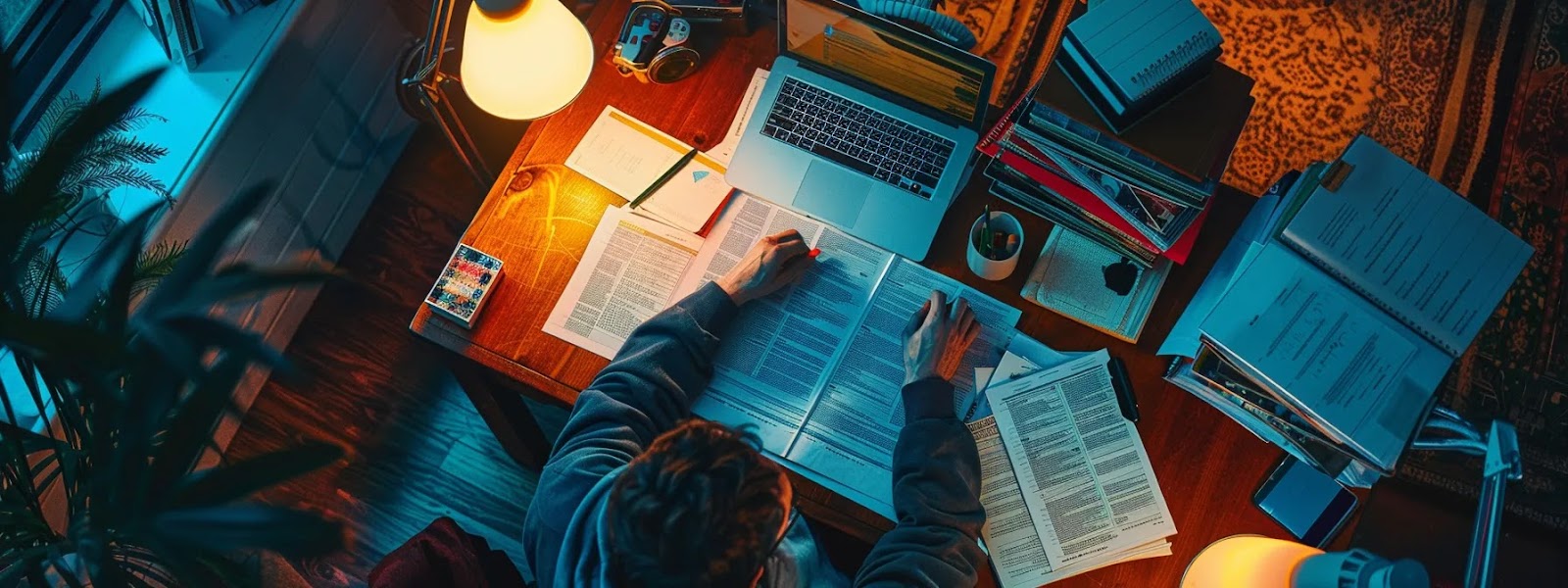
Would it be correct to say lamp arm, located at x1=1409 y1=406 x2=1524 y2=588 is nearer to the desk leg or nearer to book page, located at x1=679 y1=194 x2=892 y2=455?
book page, located at x1=679 y1=194 x2=892 y2=455

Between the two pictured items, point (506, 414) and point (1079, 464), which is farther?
point (506, 414)

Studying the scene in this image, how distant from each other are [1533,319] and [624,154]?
213 centimetres

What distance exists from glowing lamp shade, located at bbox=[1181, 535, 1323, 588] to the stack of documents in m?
0.34

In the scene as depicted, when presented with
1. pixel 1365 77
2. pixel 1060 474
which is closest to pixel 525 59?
pixel 1060 474

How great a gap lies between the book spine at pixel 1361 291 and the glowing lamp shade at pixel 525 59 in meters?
1.05

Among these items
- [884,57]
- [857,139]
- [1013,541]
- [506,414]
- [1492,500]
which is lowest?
[506,414]

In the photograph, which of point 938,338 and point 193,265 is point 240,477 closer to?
point 193,265

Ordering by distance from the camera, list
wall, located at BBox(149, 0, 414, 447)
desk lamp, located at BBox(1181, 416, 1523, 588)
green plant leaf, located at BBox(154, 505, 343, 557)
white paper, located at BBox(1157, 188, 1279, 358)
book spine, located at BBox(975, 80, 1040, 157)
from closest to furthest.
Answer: desk lamp, located at BBox(1181, 416, 1523, 588) < green plant leaf, located at BBox(154, 505, 343, 557) < white paper, located at BBox(1157, 188, 1279, 358) < book spine, located at BBox(975, 80, 1040, 157) < wall, located at BBox(149, 0, 414, 447)

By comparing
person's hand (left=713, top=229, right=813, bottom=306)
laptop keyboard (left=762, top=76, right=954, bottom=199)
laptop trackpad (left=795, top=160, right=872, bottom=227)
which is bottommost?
person's hand (left=713, top=229, right=813, bottom=306)

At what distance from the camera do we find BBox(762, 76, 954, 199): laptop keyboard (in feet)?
5.43

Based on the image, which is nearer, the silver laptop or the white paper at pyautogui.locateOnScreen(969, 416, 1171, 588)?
the white paper at pyautogui.locateOnScreen(969, 416, 1171, 588)

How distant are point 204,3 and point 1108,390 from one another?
1859mm

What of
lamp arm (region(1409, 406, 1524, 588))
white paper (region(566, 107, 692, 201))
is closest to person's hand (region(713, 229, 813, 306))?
white paper (region(566, 107, 692, 201))

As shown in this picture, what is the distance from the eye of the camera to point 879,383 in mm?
1550
